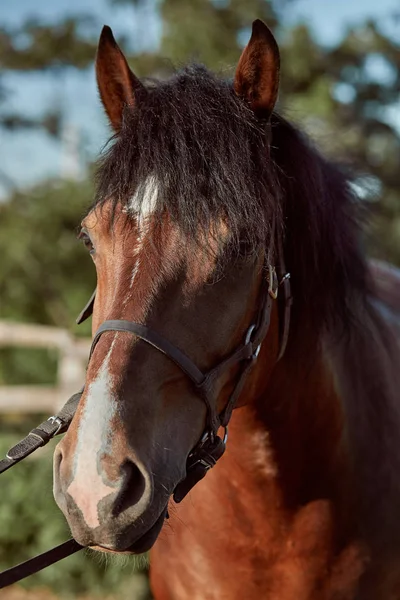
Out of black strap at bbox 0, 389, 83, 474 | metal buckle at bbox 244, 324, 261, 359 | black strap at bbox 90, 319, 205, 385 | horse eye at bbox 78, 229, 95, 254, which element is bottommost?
black strap at bbox 0, 389, 83, 474

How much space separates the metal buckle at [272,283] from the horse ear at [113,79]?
2.22 ft

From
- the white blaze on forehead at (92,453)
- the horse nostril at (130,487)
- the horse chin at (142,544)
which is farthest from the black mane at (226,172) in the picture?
the horse chin at (142,544)

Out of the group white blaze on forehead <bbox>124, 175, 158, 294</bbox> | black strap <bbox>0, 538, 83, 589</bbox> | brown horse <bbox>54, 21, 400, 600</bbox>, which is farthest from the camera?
black strap <bbox>0, 538, 83, 589</bbox>

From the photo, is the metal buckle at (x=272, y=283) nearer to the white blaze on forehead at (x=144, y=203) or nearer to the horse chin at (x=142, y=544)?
the white blaze on forehead at (x=144, y=203)

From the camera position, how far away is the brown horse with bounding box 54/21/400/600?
1.78 m

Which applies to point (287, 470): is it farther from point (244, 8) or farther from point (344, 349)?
point (244, 8)

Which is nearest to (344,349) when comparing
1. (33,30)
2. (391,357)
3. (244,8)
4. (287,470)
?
(391,357)

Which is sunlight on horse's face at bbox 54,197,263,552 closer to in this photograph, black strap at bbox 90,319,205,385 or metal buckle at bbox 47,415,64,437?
black strap at bbox 90,319,205,385

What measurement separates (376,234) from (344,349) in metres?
0.64

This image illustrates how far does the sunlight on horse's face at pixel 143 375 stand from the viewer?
1.70 m

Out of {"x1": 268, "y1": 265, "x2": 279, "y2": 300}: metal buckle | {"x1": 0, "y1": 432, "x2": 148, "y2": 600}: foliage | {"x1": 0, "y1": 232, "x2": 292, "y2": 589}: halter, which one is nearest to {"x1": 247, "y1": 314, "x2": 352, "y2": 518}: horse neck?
{"x1": 0, "y1": 232, "x2": 292, "y2": 589}: halter

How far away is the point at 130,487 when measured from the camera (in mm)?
1730

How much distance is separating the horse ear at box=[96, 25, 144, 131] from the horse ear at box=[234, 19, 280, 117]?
0.33m

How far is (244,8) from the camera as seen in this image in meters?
9.61
